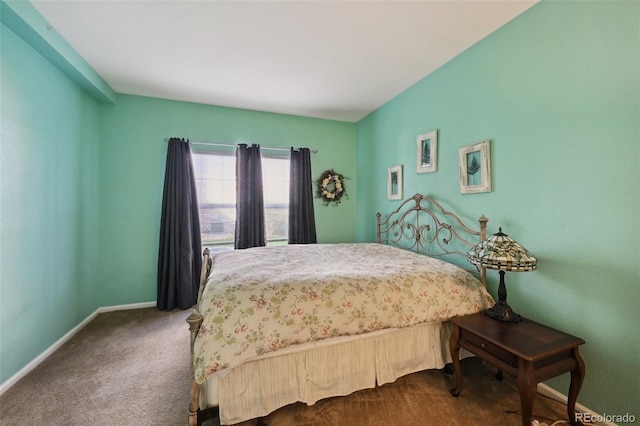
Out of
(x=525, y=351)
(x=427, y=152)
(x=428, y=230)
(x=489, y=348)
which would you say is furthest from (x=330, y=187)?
(x=525, y=351)

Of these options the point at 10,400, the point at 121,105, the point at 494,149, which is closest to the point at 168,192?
the point at 121,105

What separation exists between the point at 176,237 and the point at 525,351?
11.5 feet

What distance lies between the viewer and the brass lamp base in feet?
5.36

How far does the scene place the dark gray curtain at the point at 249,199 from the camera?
3.53 meters

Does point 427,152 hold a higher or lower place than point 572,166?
higher

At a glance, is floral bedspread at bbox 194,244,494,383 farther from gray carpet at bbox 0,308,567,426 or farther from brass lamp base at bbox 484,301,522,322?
gray carpet at bbox 0,308,567,426

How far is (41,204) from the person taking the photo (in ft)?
7.02

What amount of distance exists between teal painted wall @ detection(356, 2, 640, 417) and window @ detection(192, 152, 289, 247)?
255cm

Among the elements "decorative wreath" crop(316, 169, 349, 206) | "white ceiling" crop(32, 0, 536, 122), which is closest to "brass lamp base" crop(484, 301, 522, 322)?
"white ceiling" crop(32, 0, 536, 122)

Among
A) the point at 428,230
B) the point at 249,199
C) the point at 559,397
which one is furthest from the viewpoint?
the point at 249,199

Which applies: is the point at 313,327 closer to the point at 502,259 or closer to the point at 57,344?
the point at 502,259

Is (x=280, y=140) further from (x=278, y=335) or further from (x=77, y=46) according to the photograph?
(x=278, y=335)
